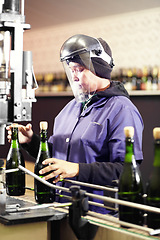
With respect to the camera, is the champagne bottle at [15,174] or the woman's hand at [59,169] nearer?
the woman's hand at [59,169]

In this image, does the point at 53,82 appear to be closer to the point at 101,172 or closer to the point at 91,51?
the point at 91,51

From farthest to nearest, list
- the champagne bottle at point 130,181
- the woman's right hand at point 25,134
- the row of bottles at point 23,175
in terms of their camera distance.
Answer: the woman's right hand at point 25,134, the row of bottles at point 23,175, the champagne bottle at point 130,181

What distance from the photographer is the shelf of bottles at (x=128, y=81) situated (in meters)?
4.44

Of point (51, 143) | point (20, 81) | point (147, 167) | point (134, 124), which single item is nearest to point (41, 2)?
point (147, 167)

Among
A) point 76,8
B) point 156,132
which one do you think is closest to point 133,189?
point 156,132

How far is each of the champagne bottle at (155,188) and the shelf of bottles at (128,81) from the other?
2.89m

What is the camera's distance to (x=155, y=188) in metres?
1.36

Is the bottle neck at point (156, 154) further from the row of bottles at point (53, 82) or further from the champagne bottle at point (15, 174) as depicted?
the row of bottles at point (53, 82)

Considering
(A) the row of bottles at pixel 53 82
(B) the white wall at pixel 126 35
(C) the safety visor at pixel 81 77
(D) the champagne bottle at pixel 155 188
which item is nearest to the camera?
(D) the champagne bottle at pixel 155 188

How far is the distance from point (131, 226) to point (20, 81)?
2.19ft

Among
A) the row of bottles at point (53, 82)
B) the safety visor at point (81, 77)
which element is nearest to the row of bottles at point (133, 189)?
the safety visor at point (81, 77)

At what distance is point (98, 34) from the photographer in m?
5.27

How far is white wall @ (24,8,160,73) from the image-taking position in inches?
185

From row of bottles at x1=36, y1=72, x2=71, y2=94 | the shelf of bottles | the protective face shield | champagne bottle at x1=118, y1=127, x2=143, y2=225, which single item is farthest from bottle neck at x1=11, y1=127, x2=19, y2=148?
row of bottles at x1=36, y1=72, x2=71, y2=94
